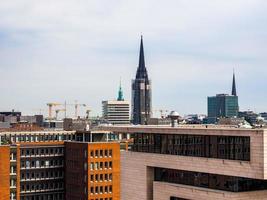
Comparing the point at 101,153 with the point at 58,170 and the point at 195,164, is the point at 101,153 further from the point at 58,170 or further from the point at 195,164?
the point at 195,164

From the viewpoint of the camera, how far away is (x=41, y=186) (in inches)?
6304

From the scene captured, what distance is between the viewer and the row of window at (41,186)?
156 metres

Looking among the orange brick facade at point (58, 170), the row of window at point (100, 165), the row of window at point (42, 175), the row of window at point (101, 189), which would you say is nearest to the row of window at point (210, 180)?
the row of window at point (100, 165)

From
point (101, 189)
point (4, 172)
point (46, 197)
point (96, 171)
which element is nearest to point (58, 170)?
point (46, 197)

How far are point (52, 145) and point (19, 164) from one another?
13503 millimetres

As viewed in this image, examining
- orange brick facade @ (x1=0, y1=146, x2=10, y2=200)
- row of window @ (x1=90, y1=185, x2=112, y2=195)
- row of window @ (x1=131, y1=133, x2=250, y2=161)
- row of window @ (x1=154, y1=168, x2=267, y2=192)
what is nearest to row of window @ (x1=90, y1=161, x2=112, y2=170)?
row of window @ (x1=90, y1=185, x2=112, y2=195)

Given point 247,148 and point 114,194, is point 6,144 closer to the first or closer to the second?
point 114,194

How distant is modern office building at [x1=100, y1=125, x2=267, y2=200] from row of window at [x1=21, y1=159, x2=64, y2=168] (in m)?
73.8

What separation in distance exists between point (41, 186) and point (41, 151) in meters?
10.0

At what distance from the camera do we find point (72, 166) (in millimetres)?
159750

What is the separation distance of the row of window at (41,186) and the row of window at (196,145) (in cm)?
7700

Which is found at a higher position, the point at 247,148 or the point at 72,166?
the point at 247,148

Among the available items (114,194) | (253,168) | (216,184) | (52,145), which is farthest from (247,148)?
(52,145)

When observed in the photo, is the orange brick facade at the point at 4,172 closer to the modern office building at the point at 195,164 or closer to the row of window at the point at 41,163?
the row of window at the point at 41,163
